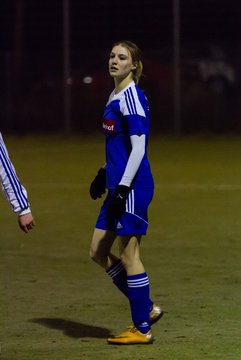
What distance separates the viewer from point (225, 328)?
25.5 ft

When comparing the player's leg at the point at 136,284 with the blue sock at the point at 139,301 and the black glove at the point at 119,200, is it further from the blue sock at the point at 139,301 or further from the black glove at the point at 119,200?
the black glove at the point at 119,200

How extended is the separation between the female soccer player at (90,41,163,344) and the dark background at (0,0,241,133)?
2366 centimetres

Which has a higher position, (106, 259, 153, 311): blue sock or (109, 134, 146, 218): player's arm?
(109, 134, 146, 218): player's arm

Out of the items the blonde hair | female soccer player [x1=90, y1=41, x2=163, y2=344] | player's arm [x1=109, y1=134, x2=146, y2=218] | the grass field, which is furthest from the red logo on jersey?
the grass field

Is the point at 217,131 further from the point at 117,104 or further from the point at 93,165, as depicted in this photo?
the point at 117,104

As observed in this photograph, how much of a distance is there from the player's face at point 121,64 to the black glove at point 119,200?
0.73 m

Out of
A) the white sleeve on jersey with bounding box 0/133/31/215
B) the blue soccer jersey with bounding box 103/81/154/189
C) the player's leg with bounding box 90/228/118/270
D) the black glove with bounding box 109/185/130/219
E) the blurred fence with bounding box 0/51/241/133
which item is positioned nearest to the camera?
the white sleeve on jersey with bounding box 0/133/31/215

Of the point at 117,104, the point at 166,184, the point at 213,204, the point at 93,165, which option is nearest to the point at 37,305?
the point at 117,104

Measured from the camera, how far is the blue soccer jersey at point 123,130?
7188 millimetres

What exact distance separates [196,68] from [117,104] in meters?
25.1

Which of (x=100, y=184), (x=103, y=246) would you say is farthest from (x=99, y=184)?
(x=103, y=246)

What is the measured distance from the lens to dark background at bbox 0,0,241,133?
3175cm

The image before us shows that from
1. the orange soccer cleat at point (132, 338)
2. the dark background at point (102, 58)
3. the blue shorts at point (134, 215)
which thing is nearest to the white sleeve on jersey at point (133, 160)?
the blue shorts at point (134, 215)

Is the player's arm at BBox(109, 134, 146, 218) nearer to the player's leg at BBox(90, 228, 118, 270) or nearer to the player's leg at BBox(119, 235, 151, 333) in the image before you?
the player's leg at BBox(119, 235, 151, 333)
